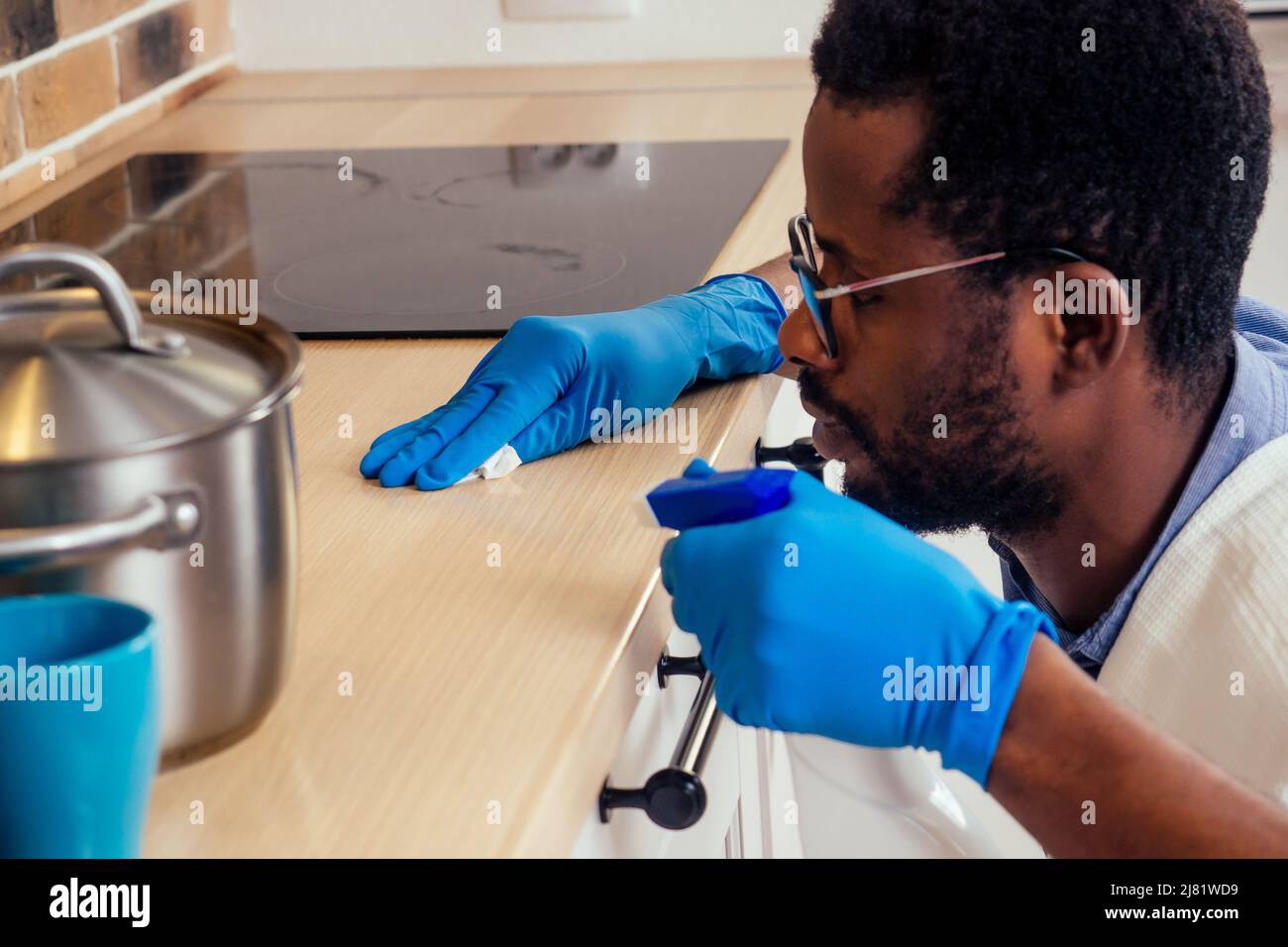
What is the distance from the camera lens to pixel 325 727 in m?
0.68

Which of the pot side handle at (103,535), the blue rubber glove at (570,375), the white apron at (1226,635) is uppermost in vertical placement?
the pot side handle at (103,535)

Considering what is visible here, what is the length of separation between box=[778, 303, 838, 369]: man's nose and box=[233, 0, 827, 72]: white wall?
115 cm

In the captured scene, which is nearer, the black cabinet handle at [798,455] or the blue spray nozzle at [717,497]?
the blue spray nozzle at [717,497]

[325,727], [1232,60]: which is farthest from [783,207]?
[325,727]

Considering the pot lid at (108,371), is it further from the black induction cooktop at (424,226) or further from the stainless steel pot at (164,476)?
the black induction cooktop at (424,226)

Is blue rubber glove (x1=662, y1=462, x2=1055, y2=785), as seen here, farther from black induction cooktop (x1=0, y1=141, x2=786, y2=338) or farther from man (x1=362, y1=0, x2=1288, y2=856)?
black induction cooktop (x1=0, y1=141, x2=786, y2=338)

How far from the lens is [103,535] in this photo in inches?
21.5

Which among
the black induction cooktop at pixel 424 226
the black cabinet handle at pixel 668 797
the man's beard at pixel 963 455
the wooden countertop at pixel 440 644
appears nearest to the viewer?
the wooden countertop at pixel 440 644

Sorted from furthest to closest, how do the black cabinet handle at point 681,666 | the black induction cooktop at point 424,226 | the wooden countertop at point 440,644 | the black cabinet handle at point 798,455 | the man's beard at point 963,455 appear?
the black induction cooktop at point 424,226 < the black cabinet handle at point 798,455 < the man's beard at point 963,455 < the black cabinet handle at point 681,666 < the wooden countertop at point 440,644

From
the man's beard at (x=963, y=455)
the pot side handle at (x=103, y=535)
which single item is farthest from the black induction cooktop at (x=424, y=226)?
the pot side handle at (x=103, y=535)

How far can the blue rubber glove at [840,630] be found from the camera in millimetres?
786

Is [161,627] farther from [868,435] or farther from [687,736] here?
[868,435]

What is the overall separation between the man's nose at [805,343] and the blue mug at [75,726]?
55cm
